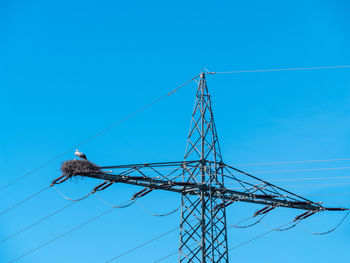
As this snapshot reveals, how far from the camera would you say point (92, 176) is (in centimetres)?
2355

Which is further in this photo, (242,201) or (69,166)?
(242,201)

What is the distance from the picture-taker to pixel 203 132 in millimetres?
25234

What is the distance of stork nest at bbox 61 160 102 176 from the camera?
23.5 meters

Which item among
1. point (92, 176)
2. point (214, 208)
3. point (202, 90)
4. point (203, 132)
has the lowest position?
point (214, 208)

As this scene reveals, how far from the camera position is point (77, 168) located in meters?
23.5

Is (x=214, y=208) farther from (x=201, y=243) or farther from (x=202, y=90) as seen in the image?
(x=202, y=90)

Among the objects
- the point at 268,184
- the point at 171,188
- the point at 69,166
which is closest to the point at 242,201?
the point at 268,184

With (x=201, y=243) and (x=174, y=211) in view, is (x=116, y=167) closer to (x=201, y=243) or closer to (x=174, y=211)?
(x=174, y=211)

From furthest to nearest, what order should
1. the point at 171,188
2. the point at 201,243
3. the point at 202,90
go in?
the point at 202,90
the point at 171,188
the point at 201,243

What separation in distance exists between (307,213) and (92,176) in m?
9.68

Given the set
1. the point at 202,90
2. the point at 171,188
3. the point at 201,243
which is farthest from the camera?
the point at 202,90

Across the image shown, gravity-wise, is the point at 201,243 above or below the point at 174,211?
below

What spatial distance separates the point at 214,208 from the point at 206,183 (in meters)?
1.10

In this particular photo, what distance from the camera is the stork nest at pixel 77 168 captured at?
2345 centimetres
